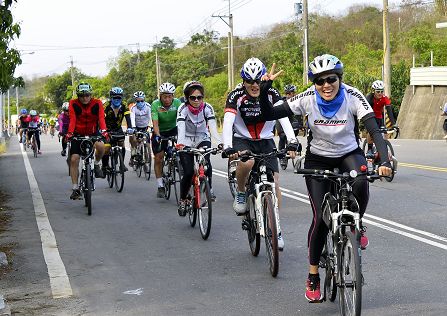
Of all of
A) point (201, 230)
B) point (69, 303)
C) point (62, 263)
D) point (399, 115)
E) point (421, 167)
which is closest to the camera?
point (69, 303)

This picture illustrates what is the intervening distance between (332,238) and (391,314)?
0.75 meters

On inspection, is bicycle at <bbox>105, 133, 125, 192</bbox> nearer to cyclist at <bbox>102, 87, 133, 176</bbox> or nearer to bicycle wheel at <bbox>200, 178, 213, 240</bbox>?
cyclist at <bbox>102, 87, 133, 176</bbox>

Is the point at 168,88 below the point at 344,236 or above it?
above

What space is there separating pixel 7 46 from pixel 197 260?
21.3 ft

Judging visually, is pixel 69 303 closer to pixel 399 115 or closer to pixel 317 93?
pixel 317 93

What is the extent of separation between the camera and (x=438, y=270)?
7.48 m

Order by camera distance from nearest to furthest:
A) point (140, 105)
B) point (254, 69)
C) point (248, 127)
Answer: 1. point (254, 69)
2. point (248, 127)
3. point (140, 105)

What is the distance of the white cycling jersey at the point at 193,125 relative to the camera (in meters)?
10.9

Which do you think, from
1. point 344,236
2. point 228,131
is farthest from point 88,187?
point 344,236

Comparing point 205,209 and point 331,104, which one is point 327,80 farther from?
point 205,209

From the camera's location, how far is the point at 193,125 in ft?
36.9

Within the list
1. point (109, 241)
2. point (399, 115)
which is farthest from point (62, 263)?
point (399, 115)

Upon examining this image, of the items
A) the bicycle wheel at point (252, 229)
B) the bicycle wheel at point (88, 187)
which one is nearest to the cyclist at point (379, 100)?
the bicycle wheel at point (88, 187)

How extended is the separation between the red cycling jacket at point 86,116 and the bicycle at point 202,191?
2.89 m
